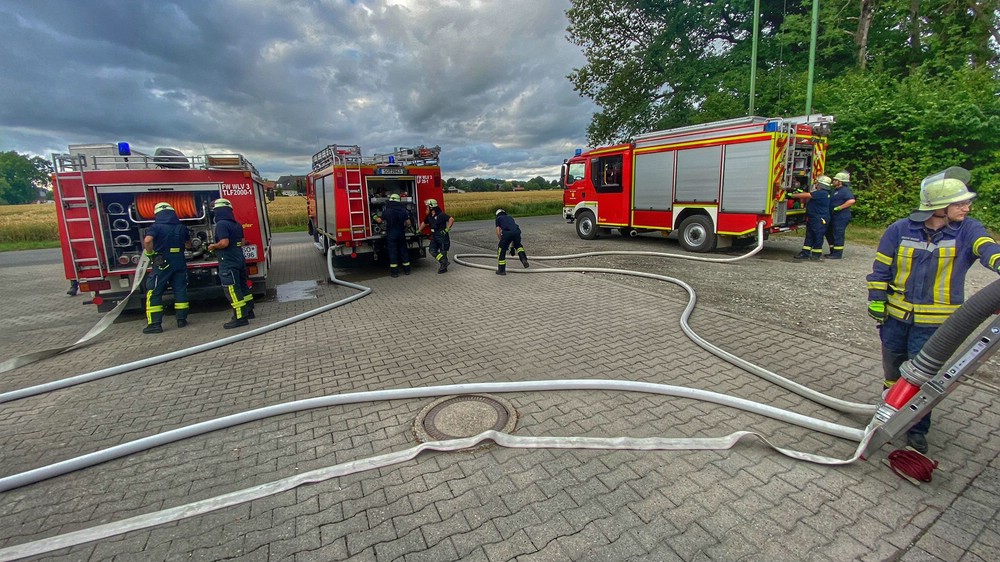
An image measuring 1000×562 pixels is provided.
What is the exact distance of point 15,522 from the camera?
8.12 ft

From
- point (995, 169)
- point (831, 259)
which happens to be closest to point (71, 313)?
point (831, 259)

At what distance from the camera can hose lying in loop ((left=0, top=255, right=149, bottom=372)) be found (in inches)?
185

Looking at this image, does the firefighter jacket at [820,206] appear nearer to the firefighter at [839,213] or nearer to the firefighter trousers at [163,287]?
the firefighter at [839,213]

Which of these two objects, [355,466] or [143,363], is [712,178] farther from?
[143,363]

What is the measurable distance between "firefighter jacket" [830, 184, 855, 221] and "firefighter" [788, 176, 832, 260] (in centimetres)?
14

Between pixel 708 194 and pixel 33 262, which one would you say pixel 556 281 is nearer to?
pixel 708 194

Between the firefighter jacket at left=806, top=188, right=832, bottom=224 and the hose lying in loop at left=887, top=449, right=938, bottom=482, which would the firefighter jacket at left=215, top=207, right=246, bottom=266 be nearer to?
the hose lying in loop at left=887, top=449, right=938, bottom=482

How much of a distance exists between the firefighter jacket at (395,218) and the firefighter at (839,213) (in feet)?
29.1

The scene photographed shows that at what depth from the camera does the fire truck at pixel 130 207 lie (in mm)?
5926

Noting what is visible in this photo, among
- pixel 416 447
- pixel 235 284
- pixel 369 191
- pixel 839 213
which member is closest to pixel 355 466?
pixel 416 447

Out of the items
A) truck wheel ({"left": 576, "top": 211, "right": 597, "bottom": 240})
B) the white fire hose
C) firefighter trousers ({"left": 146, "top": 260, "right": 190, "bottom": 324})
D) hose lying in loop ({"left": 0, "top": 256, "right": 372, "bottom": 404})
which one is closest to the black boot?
hose lying in loop ({"left": 0, "top": 256, "right": 372, "bottom": 404})

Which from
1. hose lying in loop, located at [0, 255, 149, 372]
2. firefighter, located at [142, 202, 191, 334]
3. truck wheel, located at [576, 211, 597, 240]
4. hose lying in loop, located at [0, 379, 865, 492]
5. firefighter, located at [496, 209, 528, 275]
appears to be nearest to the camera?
hose lying in loop, located at [0, 379, 865, 492]

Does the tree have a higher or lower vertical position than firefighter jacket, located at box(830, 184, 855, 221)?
higher

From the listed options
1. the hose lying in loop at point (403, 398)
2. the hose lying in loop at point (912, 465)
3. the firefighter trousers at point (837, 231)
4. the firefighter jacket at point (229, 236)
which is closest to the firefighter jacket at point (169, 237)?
the firefighter jacket at point (229, 236)
